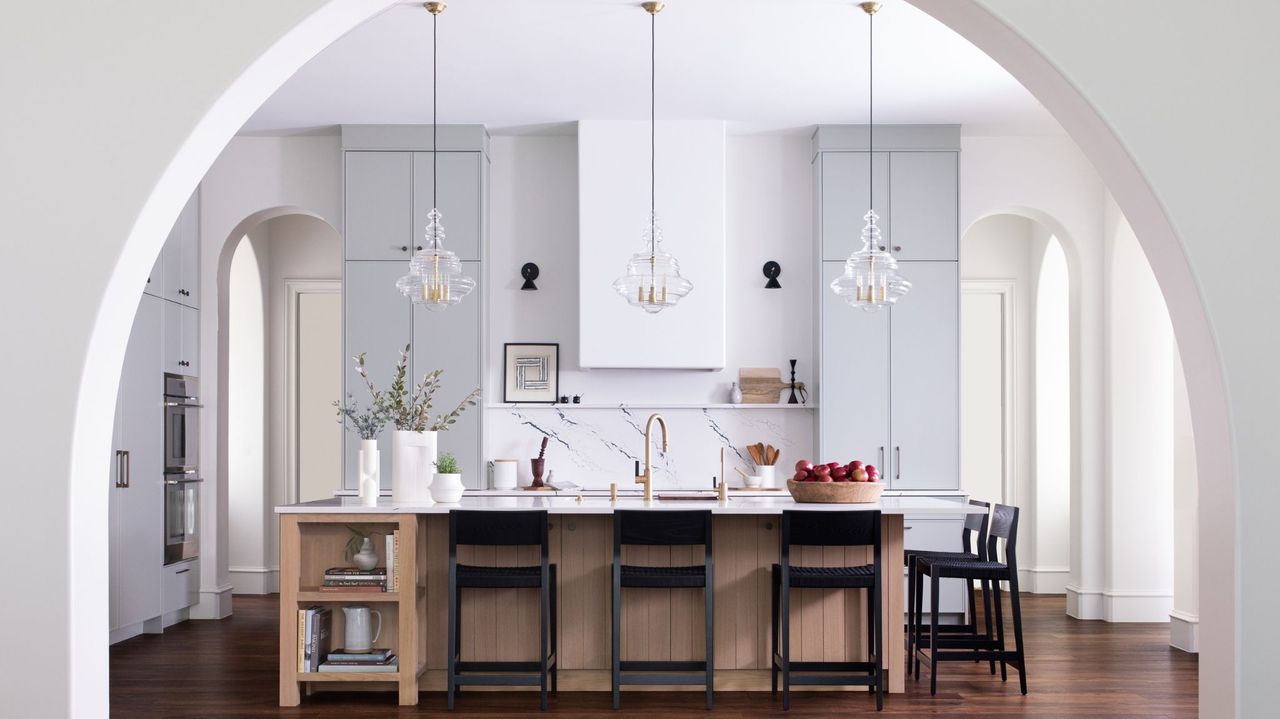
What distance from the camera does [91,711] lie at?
2498 mm

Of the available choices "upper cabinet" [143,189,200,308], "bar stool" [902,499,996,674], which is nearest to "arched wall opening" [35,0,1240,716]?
"bar stool" [902,499,996,674]

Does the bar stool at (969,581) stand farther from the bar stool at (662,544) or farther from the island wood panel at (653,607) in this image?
the bar stool at (662,544)

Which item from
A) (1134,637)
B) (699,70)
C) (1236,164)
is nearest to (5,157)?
(1236,164)

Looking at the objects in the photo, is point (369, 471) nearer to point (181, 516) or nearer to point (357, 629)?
point (357, 629)

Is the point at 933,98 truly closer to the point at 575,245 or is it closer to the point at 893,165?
the point at 893,165

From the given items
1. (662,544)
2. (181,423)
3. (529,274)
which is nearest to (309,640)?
(662,544)

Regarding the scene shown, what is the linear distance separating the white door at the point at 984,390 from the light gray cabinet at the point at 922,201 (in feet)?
4.84

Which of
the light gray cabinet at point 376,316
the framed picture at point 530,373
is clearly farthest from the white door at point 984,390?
the light gray cabinet at point 376,316

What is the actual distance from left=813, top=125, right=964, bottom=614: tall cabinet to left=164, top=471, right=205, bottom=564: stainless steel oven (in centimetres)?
402

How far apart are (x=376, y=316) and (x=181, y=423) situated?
1.40 metres

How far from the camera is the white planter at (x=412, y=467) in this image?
503cm

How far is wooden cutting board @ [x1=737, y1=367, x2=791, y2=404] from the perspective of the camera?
22.9 feet

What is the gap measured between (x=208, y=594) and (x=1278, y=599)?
6.25 metres

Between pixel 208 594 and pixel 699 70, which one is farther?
pixel 208 594
